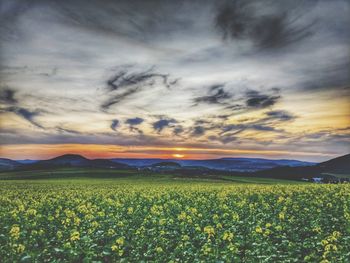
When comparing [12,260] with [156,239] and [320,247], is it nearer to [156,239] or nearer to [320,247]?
[156,239]

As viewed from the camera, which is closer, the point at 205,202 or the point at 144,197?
the point at 205,202

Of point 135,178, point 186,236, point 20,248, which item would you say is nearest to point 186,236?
point 186,236

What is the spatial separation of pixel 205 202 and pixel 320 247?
11.7m

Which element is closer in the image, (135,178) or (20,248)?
(20,248)

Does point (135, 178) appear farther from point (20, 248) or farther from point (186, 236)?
point (20, 248)

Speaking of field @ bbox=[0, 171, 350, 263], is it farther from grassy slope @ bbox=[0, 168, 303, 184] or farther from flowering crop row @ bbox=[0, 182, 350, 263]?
grassy slope @ bbox=[0, 168, 303, 184]

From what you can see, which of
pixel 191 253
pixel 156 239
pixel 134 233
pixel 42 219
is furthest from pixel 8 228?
pixel 191 253

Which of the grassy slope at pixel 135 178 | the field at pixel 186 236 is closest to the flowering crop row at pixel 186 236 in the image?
the field at pixel 186 236

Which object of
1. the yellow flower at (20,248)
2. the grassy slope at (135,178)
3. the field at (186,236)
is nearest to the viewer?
the yellow flower at (20,248)

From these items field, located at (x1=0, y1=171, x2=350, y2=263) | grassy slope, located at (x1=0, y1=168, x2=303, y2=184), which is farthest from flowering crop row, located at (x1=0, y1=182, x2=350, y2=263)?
grassy slope, located at (x1=0, y1=168, x2=303, y2=184)

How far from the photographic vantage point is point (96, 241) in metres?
15.1

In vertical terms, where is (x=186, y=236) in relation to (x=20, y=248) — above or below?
above

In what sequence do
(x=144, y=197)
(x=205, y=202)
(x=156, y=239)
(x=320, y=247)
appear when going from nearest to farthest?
1. (x=320, y=247)
2. (x=156, y=239)
3. (x=205, y=202)
4. (x=144, y=197)

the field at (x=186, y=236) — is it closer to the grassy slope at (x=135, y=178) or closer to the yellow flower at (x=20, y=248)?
the yellow flower at (x=20, y=248)
